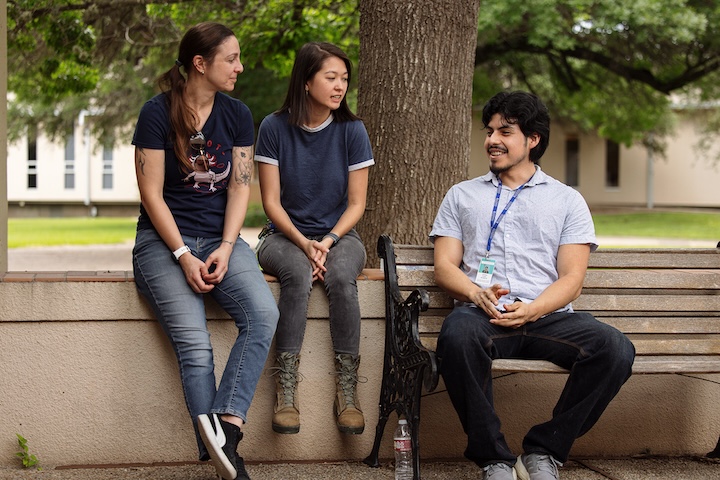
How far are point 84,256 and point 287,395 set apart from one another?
13272 mm

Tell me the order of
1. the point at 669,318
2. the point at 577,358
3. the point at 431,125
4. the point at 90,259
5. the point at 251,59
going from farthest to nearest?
1. the point at 90,259
2. the point at 251,59
3. the point at 431,125
4. the point at 669,318
5. the point at 577,358

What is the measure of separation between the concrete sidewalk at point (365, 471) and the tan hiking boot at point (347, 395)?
0.75 feet

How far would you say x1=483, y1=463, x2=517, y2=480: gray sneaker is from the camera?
3777mm

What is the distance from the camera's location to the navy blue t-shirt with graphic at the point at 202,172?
13.8ft

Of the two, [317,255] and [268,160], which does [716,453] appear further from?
[268,160]

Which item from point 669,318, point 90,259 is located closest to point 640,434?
point 669,318

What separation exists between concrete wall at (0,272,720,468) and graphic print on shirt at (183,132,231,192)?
55cm

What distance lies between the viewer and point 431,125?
546 cm

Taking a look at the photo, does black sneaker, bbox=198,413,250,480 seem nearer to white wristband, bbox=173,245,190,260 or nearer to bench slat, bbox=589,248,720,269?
white wristband, bbox=173,245,190,260

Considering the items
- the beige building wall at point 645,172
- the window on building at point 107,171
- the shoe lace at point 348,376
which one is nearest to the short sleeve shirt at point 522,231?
the shoe lace at point 348,376

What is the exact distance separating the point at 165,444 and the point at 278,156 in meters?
1.45

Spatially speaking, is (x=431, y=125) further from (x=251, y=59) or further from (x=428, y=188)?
(x=251, y=59)

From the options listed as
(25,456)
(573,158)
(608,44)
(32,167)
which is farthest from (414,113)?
(32,167)

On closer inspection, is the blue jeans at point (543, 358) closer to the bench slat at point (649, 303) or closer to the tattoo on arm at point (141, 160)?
the bench slat at point (649, 303)
